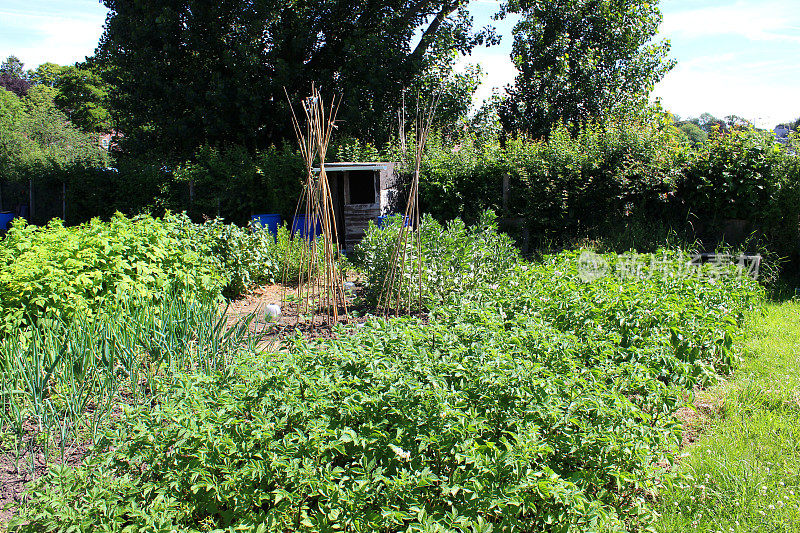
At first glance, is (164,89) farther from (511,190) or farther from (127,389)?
(127,389)

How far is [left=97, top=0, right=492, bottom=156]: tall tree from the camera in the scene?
51.4 feet

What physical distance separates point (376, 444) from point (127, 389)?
2.69m

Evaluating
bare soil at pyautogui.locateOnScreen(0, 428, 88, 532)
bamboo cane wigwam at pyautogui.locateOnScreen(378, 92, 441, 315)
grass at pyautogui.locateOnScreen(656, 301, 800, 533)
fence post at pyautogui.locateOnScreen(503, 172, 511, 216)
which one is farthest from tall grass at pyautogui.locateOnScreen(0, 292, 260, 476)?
fence post at pyautogui.locateOnScreen(503, 172, 511, 216)

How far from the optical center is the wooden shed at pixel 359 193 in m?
11.8

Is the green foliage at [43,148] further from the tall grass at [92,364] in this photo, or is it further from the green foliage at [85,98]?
the tall grass at [92,364]

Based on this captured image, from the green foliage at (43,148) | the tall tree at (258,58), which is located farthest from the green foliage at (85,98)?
the tall tree at (258,58)

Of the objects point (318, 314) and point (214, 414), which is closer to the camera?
point (214, 414)

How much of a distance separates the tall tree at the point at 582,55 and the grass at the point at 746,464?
50.6 ft

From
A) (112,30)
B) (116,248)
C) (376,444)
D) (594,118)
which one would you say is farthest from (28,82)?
(376,444)

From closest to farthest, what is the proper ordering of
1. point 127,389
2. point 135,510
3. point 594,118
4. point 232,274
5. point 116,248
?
1. point 135,510
2. point 127,389
3. point 116,248
4. point 232,274
5. point 594,118

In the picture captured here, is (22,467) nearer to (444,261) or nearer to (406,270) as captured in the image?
(406,270)

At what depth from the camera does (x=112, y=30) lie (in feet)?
54.2

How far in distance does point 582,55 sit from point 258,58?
1061cm

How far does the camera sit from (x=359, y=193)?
42.5ft
